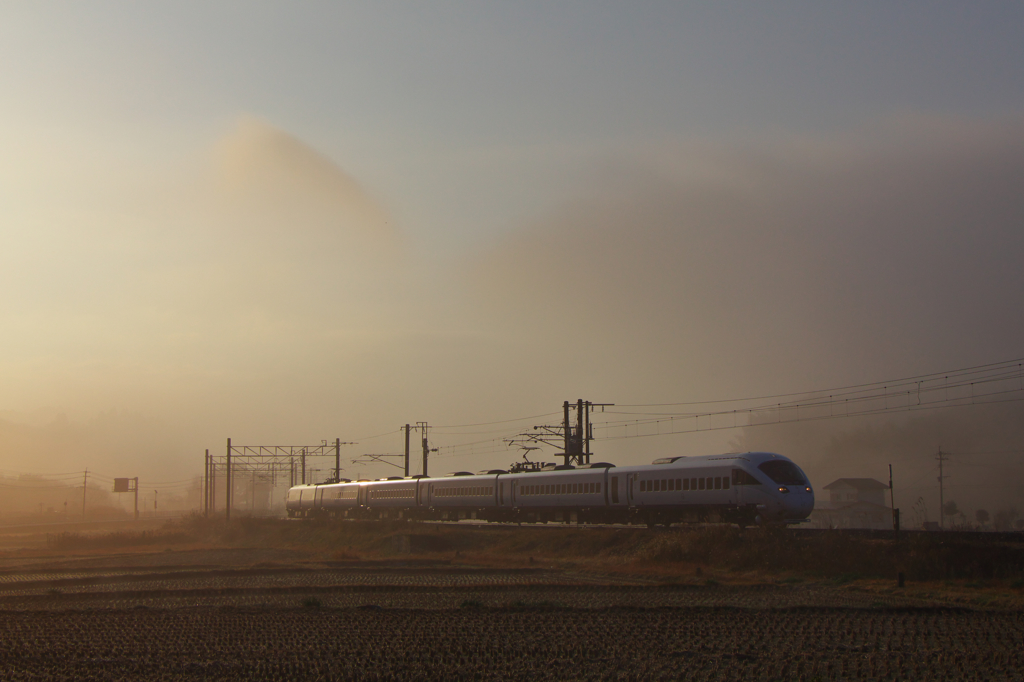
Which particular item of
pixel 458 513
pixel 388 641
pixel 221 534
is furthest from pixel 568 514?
pixel 221 534

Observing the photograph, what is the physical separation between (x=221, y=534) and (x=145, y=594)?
156ft

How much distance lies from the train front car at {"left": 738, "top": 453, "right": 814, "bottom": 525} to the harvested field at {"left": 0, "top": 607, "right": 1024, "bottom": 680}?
12.5m

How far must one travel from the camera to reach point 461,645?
52.9 feet

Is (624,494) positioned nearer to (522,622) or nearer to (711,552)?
(711,552)

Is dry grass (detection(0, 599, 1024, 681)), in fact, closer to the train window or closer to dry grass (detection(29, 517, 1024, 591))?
dry grass (detection(29, 517, 1024, 591))

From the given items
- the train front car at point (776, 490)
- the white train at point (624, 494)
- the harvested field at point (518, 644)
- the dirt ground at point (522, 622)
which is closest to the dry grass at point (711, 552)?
the dirt ground at point (522, 622)

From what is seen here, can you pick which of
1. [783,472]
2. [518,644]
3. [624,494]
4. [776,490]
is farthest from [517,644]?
[624,494]

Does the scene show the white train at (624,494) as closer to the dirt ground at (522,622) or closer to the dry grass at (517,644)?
the dirt ground at (522,622)

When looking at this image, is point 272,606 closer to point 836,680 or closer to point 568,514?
point 836,680

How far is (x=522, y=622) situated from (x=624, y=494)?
21.3 metres

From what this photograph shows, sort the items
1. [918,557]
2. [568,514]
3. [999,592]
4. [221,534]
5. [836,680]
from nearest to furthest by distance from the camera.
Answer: [836,680], [999,592], [918,557], [568,514], [221,534]

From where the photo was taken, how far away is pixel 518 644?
639 inches

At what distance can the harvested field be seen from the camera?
13.8 metres

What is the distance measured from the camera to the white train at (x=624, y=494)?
33.0 meters
